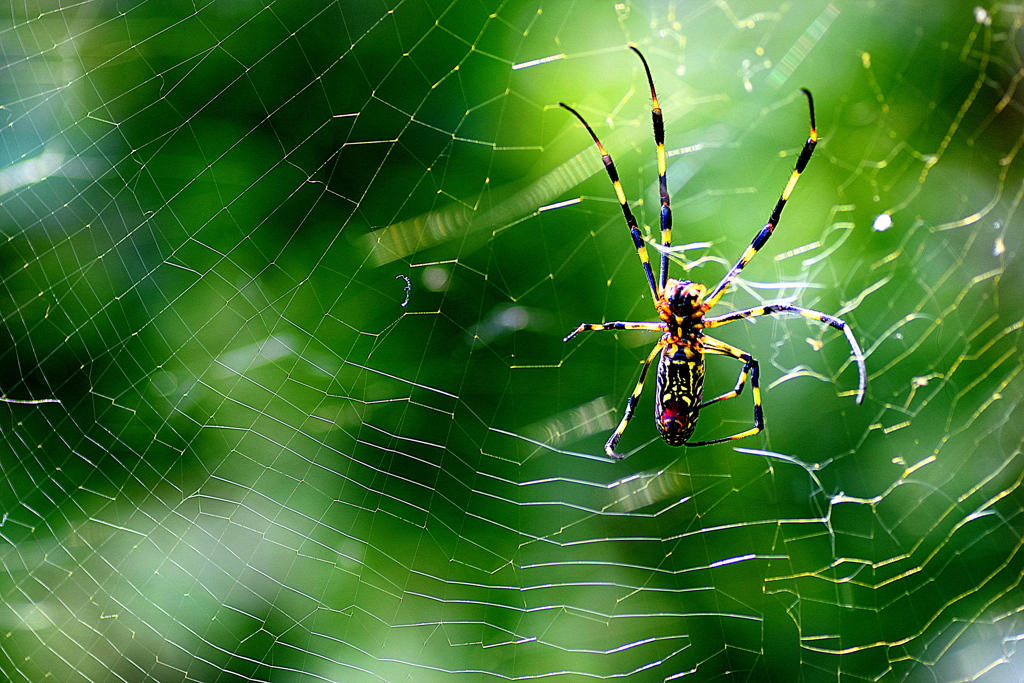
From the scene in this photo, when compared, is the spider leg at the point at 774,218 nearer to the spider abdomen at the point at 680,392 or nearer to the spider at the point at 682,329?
the spider at the point at 682,329

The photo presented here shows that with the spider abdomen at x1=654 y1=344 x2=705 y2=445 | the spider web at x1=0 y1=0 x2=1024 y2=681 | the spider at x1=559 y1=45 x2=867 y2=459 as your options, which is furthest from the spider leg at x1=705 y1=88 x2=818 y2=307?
the spider web at x1=0 y1=0 x2=1024 y2=681

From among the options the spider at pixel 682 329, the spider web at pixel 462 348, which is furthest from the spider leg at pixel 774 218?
the spider web at pixel 462 348

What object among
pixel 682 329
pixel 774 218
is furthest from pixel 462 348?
pixel 774 218

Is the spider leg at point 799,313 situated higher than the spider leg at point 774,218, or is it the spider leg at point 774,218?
the spider leg at point 774,218

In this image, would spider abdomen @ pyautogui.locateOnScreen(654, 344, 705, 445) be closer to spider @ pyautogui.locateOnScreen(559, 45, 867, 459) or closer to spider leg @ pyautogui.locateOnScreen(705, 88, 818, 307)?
spider @ pyautogui.locateOnScreen(559, 45, 867, 459)

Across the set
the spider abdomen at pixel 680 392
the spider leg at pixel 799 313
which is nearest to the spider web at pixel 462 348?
the spider leg at pixel 799 313

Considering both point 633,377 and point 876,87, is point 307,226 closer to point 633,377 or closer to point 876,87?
point 633,377

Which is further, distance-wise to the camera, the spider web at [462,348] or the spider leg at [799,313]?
the spider web at [462,348]
